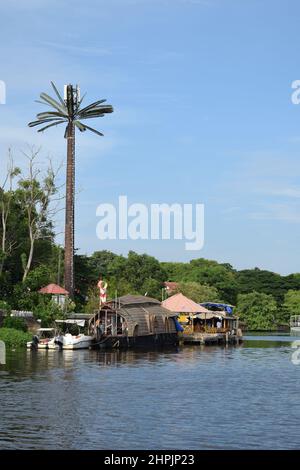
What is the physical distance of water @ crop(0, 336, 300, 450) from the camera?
2483 centimetres

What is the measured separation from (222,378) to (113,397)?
1164 centimetres

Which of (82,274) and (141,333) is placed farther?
(82,274)

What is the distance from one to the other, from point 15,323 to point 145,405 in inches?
1396

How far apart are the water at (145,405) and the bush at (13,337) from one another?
759 cm

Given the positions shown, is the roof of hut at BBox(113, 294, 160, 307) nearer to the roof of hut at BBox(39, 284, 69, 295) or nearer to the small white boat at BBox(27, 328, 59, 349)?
the roof of hut at BBox(39, 284, 69, 295)

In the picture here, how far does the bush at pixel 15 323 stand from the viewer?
65312mm

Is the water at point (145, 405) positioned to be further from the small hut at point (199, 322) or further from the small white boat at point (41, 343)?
the small hut at point (199, 322)

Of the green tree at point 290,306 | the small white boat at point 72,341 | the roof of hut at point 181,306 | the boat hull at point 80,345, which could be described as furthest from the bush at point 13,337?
the green tree at point 290,306

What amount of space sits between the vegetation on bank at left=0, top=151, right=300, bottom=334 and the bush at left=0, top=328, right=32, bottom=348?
10.9 ft

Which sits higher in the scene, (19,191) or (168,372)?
(19,191)

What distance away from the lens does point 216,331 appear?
91.6 m

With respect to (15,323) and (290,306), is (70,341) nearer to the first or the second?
(15,323)
